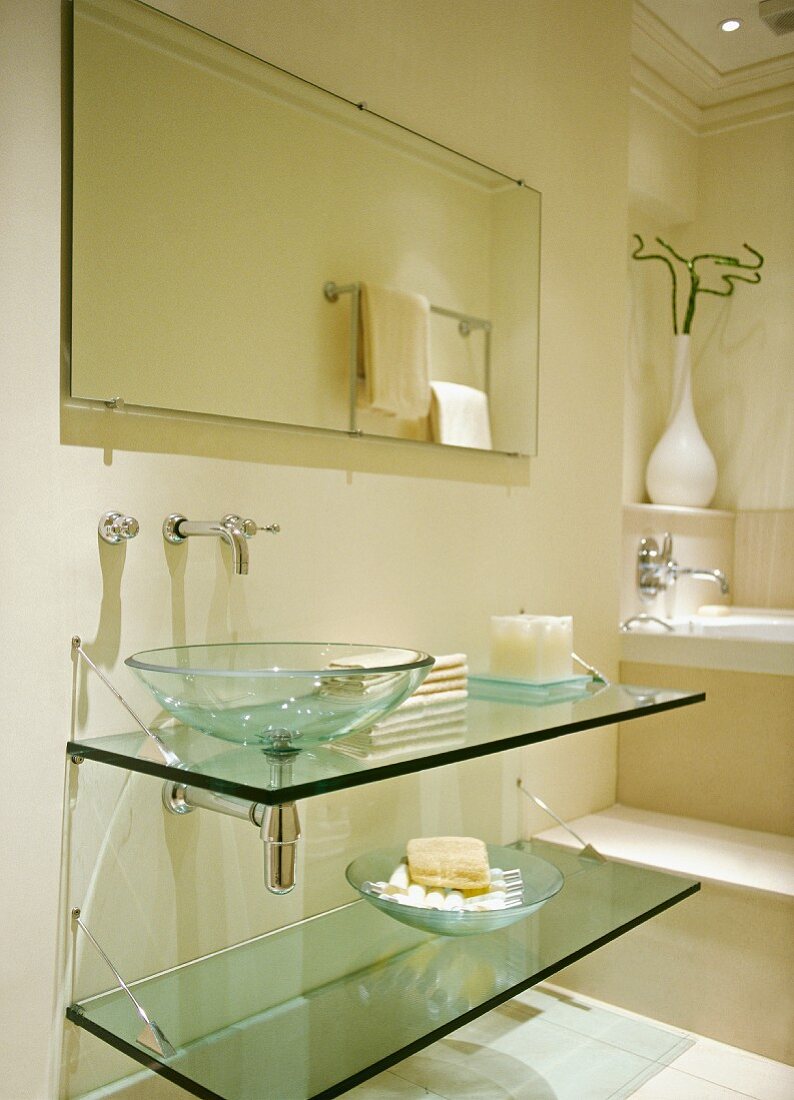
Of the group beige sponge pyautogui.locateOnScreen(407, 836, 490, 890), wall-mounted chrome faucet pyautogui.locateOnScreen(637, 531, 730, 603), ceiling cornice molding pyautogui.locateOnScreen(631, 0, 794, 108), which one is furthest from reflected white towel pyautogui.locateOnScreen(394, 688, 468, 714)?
ceiling cornice molding pyautogui.locateOnScreen(631, 0, 794, 108)

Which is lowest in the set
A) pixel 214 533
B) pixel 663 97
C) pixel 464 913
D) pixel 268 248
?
pixel 464 913

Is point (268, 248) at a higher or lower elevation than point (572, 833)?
higher

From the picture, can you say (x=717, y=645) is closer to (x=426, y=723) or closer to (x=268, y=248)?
(x=426, y=723)

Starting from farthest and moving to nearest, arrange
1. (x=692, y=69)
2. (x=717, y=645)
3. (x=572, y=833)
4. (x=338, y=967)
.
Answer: (x=692, y=69) → (x=717, y=645) → (x=572, y=833) → (x=338, y=967)

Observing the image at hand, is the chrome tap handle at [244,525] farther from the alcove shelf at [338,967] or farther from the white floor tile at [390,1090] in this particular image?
the white floor tile at [390,1090]

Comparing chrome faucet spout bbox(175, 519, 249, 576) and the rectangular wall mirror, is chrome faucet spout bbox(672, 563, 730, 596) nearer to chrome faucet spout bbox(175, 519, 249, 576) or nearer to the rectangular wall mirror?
the rectangular wall mirror

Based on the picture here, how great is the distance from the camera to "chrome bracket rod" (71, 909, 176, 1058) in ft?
4.16

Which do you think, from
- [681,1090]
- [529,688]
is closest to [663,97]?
[529,688]

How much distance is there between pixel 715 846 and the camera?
2209 mm

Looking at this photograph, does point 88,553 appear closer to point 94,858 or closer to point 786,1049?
point 94,858

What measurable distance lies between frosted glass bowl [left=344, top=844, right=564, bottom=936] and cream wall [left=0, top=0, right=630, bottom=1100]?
3.1 inches

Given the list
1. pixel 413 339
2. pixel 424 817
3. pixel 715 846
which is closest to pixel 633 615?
pixel 715 846

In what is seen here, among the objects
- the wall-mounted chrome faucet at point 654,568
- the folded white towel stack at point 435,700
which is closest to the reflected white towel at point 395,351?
the folded white towel stack at point 435,700

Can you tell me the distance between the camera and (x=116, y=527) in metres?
1.35
